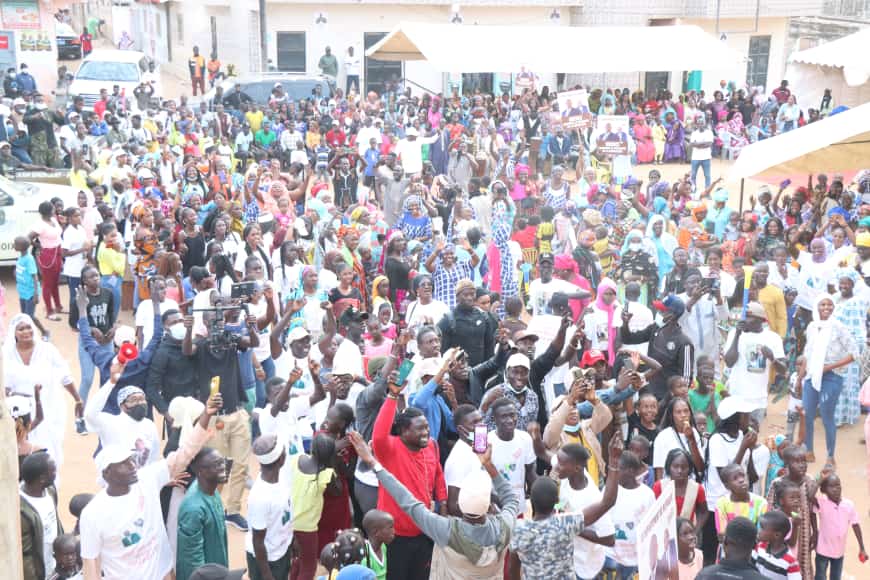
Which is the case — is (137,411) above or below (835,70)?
below

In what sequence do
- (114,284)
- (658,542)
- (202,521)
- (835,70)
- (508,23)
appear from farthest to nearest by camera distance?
(508,23) → (835,70) → (114,284) → (202,521) → (658,542)

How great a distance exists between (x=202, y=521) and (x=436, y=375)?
146 cm

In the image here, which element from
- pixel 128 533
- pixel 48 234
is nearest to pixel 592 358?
pixel 128 533

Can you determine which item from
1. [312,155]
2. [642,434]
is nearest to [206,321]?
[642,434]

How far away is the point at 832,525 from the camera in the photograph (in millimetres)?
6219

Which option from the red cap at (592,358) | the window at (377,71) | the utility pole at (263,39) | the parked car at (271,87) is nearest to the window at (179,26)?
the utility pole at (263,39)

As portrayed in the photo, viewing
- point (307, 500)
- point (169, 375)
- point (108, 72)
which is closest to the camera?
point (307, 500)

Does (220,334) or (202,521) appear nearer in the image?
(202,521)

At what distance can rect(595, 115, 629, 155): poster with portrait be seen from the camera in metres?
15.1

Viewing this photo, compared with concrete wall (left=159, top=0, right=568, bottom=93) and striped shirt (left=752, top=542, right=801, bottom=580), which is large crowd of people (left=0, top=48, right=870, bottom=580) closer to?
striped shirt (left=752, top=542, right=801, bottom=580)

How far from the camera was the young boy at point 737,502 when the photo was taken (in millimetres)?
5797

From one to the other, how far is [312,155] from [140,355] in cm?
1266

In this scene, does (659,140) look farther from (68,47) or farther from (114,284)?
(68,47)

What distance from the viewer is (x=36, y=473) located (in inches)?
211
